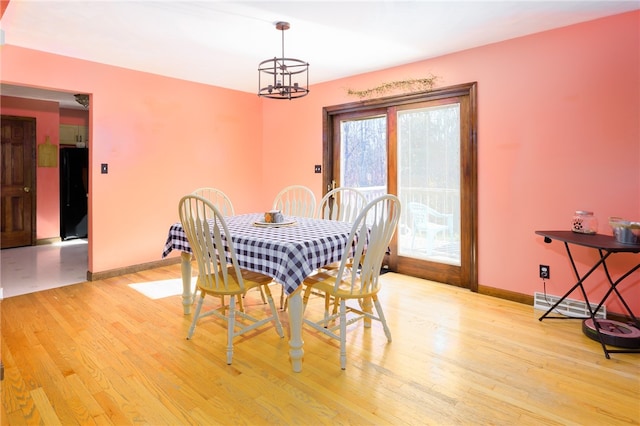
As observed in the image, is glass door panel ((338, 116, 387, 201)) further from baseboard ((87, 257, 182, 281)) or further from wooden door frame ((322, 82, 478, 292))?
baseboard ((87, 257, 182, 281))

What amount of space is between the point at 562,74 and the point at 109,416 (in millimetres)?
3731

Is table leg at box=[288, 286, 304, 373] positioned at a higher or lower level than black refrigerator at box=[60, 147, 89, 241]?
lower

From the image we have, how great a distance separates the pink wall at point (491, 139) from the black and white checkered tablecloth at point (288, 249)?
1694 mm

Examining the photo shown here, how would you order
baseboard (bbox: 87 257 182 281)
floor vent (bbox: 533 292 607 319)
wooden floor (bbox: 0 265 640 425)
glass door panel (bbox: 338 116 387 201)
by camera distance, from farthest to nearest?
1. glass door panel (bbox: 338 116 387 201)
2. baseboard (bbox: 87 257 182 281)
3. floor vent (bbox: 533 292 607 319)
4. wooden floor (bbox: 0 265 640 425)

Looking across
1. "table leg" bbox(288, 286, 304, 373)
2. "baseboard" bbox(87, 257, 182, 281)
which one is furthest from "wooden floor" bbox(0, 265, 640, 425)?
"baseboard" bbox(87, 257, 182, 281)

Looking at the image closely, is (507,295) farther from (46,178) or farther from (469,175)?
(46,178)

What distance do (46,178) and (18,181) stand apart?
42 cm

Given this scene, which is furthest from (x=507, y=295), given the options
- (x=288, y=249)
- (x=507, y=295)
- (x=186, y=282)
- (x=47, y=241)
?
(x=47, y=241)

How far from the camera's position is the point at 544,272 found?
10.1 ft

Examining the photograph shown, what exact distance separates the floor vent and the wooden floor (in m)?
0.11

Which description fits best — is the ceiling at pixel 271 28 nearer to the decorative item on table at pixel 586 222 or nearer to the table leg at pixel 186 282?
the decorative item on table at pixel 586 222

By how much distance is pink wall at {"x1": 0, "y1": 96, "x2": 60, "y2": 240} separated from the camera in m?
5.76

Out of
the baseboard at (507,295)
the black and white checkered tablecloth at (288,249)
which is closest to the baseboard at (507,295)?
the baseboard at (507,295)

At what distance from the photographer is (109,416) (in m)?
1.70
